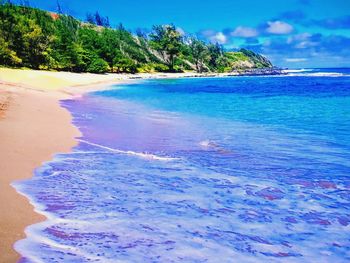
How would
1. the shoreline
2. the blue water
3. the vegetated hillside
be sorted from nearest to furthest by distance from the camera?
1. the blue water
2. the shoreline
3. the vegetated hillside

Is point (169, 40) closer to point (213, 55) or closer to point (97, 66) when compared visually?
point (213, 55)

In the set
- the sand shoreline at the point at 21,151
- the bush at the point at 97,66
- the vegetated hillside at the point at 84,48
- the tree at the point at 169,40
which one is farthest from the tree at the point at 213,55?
the sand shoreline at the point at 21,151

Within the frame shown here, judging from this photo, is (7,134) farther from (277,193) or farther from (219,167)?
(277,193)

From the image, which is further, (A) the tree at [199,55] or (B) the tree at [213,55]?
(B) the tree at [213,55]

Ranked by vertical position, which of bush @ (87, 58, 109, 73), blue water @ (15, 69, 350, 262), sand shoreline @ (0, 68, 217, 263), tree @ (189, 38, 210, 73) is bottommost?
blue water @ (15, 69, 350, 262)

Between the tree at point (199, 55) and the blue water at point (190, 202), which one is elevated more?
the tree at point (199, 55)

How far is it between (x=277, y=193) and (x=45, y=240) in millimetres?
4196

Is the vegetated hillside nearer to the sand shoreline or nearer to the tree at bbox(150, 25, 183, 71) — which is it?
the tree at bbox(150, 25, 183, 71)

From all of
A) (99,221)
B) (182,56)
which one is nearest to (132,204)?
(99,221)

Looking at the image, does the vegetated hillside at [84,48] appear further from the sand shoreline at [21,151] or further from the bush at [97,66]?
the sand shoreline at [21,151]

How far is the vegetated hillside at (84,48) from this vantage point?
208ft

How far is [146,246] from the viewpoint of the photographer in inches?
194

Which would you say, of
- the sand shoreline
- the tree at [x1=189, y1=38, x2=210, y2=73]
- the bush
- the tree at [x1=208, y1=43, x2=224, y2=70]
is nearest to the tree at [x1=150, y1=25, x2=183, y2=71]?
the tree at [x1=189, y1=38, x2=210, y2=73]

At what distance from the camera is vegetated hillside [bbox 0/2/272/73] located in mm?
63500
